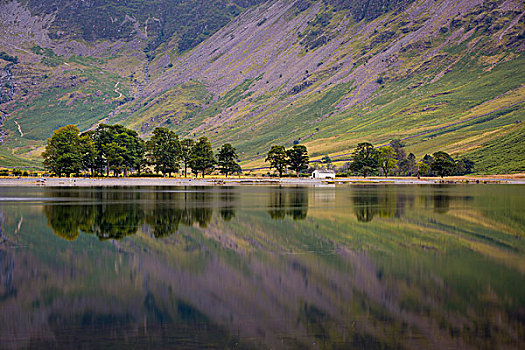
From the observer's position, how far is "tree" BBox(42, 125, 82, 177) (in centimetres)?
11638

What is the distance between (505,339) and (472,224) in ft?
72.0

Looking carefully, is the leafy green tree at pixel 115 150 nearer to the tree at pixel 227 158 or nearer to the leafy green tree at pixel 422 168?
the tree at pixel 227 158

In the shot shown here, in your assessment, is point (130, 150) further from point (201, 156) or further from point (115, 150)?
point (201, 156)

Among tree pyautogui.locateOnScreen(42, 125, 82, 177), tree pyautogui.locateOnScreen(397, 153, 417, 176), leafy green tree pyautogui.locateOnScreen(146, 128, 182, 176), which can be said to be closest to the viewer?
tree pyautogui.locateOnScreen(42, 125, 82, 177)

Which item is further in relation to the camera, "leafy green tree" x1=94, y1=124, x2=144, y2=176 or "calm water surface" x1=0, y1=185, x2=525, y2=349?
"leafy green tree" x1=94, y1=124, x2=144, y2=176

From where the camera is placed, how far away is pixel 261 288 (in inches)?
587

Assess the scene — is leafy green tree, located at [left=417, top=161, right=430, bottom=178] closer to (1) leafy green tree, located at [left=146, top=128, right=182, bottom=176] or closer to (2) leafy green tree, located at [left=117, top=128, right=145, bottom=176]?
(1) leafy green tree, located at [left=146, top=128, right=182, bottom=176]

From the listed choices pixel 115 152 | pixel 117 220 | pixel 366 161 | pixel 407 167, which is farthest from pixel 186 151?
pixel 117 220

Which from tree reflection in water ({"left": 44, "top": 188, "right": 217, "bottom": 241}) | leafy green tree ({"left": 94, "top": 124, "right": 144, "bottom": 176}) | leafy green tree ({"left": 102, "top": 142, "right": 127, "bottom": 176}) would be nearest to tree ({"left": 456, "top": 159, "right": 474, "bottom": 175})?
leafy green tree ({"left": 94, "top": 124, "right": 144, "bottom": 176})

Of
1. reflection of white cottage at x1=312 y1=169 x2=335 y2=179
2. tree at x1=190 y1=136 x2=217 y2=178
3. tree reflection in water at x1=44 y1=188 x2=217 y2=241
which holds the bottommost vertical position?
tree reflection in water at x1=44 y1=188 x2=217 y2=241

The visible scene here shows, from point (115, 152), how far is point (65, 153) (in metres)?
11.5

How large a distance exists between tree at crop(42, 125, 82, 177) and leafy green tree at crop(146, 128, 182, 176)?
20897 mm

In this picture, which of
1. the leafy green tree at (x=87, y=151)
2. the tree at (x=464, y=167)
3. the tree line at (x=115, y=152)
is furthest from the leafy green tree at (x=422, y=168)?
the leafy green tree at (x=87, y=151)

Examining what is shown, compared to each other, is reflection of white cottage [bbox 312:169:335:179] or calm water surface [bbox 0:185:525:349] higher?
reflection of white cottage [bbox 312:169:335:179]
